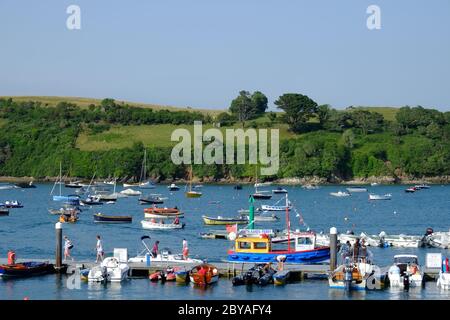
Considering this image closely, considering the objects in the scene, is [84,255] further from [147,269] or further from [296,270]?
[296,270]

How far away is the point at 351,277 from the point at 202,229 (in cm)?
4563

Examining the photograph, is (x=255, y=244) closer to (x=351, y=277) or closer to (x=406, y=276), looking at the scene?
(x=351, y=277)

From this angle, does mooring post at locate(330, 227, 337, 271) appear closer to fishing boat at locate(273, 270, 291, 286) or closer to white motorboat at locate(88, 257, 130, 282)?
fishing boat at locate(273, 270, 291, 286)

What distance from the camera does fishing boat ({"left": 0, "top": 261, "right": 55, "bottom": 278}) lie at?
179 feet

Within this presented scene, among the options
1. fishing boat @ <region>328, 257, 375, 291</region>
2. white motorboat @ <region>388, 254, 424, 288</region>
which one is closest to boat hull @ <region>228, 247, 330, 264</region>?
fishing boat @ <region>328, 257, 375, 291</region>

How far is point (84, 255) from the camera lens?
71.5 metres

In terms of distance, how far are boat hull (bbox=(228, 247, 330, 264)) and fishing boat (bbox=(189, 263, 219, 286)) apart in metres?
7.50

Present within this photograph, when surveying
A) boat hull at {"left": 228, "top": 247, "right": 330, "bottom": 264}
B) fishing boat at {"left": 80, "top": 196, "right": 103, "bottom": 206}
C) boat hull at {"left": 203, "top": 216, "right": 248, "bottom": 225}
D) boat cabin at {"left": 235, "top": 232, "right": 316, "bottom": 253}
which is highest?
boat cabin at {"left": 235, "top": 232, "right": 316, "bottom": 253}

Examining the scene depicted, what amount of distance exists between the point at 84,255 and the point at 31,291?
20.0 m

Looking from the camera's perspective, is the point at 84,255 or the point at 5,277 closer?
the point at 5,277

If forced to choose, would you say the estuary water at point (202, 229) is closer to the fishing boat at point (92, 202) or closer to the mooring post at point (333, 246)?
the mooring post at point (333, 246)

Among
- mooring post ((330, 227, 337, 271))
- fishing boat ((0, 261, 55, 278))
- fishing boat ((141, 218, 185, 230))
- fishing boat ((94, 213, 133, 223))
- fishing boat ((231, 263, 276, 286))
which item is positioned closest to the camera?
fishing boat ((231, 263, 276, 286))

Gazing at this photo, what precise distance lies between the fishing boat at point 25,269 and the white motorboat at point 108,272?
350 centimetres
